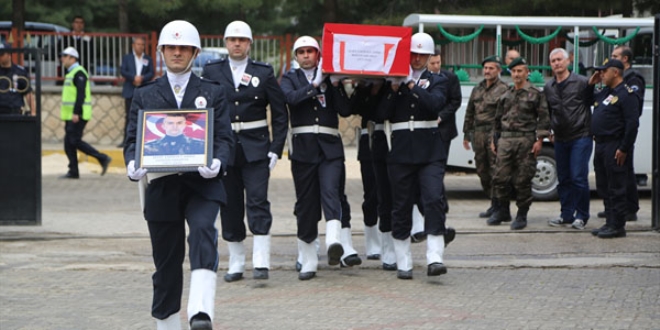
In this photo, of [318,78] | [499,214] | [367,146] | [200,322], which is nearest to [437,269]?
[367,146]

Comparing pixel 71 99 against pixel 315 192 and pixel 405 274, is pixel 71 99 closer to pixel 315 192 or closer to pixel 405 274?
pixel 315 192

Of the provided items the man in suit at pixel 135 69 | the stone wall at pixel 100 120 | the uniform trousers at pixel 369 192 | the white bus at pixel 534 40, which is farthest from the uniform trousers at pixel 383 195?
the stone wall at pixel 100 120

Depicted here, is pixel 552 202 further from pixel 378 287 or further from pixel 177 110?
pixel 177 110

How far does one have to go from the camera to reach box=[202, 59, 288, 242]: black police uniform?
31.9ft

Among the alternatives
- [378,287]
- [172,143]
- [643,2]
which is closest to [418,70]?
[378,287]

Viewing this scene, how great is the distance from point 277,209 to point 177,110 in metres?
8.17

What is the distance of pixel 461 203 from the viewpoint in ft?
51.9

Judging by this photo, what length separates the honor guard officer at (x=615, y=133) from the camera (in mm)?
12055

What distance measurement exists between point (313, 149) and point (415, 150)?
32.9 inches

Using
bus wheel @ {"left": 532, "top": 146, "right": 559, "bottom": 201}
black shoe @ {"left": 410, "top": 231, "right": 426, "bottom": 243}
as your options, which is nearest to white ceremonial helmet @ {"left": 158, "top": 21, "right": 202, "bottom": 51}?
black shoe @ {"left": 410, "top": 231, "right": 426, "bottom": 243}

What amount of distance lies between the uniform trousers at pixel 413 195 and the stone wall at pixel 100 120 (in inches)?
528

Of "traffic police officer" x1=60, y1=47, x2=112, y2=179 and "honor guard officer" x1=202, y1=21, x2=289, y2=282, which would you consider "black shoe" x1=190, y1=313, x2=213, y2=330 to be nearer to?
"honor guard officer" x1=202, y1=21, x2=289, y2=282

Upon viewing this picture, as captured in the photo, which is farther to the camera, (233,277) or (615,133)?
(615,133)

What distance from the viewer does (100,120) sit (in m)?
23.5
